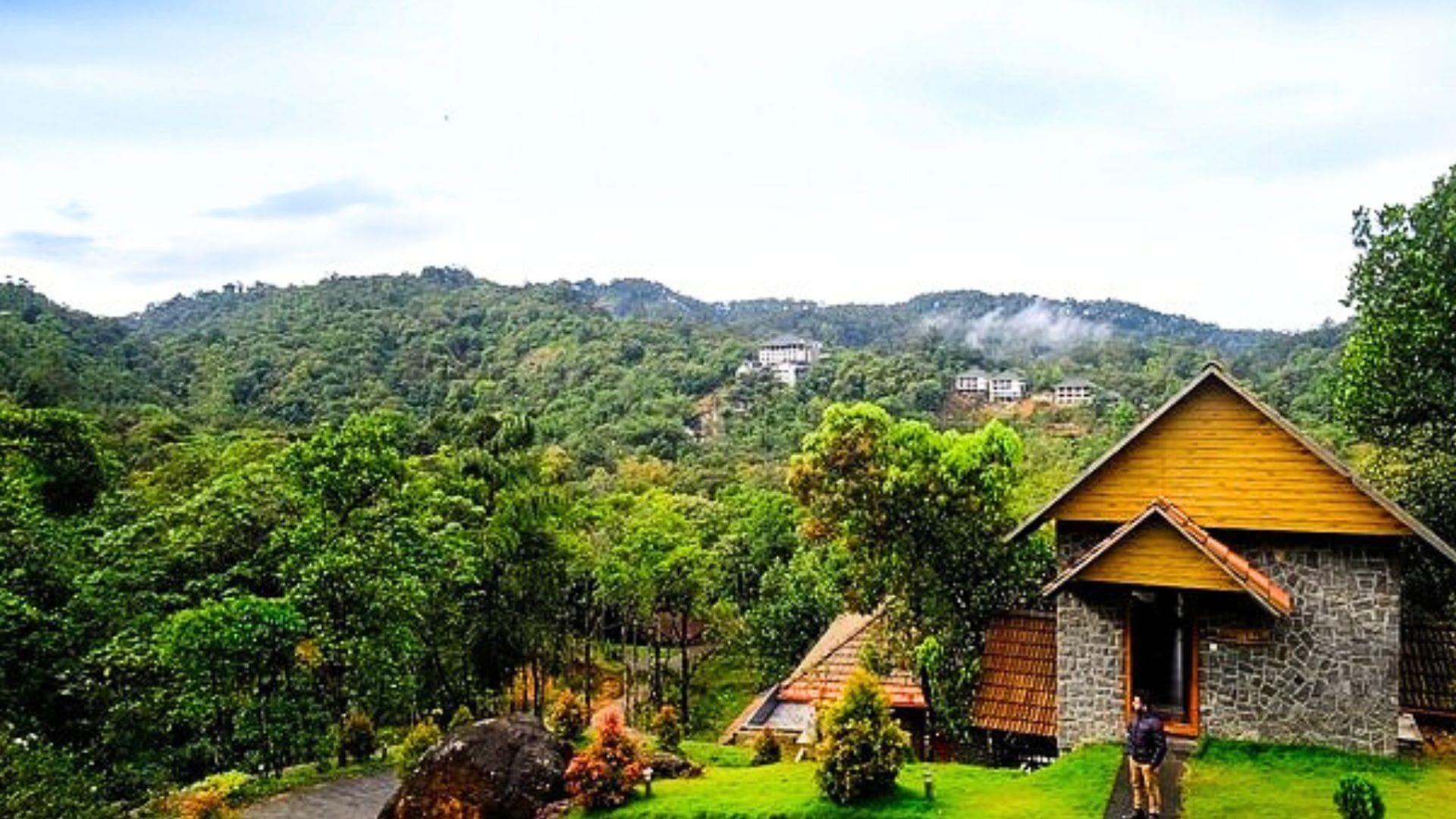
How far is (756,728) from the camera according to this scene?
2267 centimetres

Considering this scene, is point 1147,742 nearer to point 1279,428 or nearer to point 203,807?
point 1279,428

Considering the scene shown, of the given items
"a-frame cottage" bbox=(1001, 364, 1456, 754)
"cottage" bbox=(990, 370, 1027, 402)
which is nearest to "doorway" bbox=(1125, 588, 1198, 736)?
"a-frame cottage" bbox=(1001, 364, 1456, 754)

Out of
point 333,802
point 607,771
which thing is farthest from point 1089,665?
point 333,802

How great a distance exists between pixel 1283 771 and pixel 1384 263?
9.13 metres

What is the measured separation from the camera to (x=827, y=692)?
18469 millimetres

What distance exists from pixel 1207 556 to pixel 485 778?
369 inches

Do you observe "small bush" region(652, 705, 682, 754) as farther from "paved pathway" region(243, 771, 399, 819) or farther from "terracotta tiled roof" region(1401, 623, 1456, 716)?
"terracotta tiled roof" region(1401, 623, 1456, 716)

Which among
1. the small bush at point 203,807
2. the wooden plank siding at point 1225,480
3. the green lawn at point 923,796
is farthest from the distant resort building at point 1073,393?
the small bush at point 203,807

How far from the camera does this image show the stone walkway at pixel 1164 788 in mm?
11336

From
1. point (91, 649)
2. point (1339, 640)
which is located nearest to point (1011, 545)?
point (1339, 640)

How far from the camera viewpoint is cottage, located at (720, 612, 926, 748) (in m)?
16.9

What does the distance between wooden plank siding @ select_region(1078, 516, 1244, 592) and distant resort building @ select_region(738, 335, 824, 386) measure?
7996cm

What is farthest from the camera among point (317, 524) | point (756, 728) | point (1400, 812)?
point (756, 728)

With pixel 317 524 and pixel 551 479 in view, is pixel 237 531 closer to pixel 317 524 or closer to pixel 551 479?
pixel 317 524
